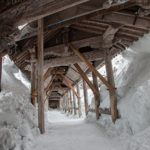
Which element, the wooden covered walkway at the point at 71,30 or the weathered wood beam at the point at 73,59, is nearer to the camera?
the wooden covered walkway at the point at 71,30

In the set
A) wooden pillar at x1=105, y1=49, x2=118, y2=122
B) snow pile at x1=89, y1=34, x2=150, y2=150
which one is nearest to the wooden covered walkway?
wooden pillar at x1=105, y1=49, x2=118, y2=122

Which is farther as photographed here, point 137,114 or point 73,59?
point 73,59

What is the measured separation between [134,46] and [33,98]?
17.0 ft

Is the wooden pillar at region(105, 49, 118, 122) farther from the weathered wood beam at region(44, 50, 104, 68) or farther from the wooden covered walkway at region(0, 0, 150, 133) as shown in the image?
the weathered wood beam at region(44, 50, 104, 68)

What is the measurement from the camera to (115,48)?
646 centimetres

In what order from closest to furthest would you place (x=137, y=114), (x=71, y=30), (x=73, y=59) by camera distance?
(x=137, y=114) < (x=71, y=30) < (x=73, y=59)

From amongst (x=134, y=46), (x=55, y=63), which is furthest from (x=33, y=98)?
(x=134, y=46)

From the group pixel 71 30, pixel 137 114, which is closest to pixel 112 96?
Result: pixel 137 114

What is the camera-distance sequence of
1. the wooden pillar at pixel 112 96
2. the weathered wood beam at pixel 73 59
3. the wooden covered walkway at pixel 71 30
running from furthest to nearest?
the weathered wood beam at pixel 73 59 → the wooden pillar at pixel 112 96 → the wooden covered walkway at pixel 71 30

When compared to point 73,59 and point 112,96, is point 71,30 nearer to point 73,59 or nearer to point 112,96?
point 73,59

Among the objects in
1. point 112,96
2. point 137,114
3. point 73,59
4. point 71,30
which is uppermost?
point 71,30

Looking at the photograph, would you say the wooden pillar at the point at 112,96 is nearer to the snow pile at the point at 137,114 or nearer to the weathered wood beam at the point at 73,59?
the snow pile at the point at 137,114

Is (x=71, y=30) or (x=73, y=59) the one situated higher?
(x=71, y=30)

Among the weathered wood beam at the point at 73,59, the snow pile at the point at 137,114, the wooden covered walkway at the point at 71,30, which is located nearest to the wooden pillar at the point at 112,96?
the wooden covered walkway at the point at 71,30
